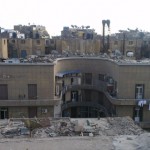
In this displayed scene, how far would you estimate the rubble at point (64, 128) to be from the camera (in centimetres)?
1404

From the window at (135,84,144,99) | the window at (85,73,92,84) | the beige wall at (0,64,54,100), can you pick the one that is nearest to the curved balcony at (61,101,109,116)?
the window at (85,73,92,84)

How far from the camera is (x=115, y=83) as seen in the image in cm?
2959

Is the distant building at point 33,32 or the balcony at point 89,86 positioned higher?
the distant building at point 33,32

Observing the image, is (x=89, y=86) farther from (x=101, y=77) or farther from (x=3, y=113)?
(x=3, y=113)

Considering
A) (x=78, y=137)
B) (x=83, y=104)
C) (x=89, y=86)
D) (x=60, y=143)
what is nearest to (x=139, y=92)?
(x=89, y=86)

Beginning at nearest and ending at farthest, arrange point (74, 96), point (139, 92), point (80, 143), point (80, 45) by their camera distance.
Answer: point (80, 143) → point (139, 92) → point (74, 96) → point (80, 45)

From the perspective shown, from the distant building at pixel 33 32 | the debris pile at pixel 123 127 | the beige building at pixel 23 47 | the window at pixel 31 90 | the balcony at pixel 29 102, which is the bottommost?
the balcony at pixel 29 102

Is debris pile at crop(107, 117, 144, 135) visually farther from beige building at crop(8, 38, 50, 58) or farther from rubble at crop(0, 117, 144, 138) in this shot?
beige building at crop(8, 38, 50, 58)

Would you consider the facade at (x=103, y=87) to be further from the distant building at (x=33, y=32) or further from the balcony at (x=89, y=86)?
the distant building at (x=33, y=32)

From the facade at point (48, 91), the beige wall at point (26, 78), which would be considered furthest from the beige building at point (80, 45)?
the beige wall at point (26, 78)

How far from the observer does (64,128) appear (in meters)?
14.7

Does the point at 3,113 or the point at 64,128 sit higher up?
the point at 64,128

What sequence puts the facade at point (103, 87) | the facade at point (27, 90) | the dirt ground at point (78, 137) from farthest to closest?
the facade at point (103, 87)
the facade at point (27, 90)
the dirt ground at point (78, 137)

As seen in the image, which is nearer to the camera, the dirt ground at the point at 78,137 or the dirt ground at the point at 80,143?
the dirt ground at the point at 80,143
